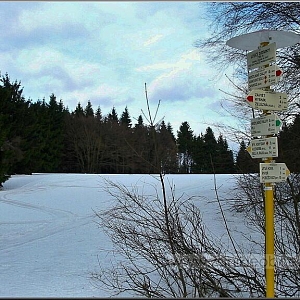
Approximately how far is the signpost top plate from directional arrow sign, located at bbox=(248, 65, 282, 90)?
29 centimetres

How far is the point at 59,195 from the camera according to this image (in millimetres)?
19875

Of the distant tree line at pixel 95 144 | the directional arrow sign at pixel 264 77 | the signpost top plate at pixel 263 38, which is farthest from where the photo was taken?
the distant tree line at pixel 95 144

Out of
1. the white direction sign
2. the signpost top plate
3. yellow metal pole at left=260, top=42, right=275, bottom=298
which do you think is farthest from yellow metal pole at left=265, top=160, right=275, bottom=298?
the signpost top plate

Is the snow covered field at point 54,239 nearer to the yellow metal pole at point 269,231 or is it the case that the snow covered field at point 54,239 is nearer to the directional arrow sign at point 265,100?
the yellow metal pole at point 269,231

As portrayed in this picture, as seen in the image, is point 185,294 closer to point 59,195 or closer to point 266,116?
point 266,116

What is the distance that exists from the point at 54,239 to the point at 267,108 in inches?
329

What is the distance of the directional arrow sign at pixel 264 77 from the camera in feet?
11.6

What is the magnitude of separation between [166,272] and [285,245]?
1.54 metres

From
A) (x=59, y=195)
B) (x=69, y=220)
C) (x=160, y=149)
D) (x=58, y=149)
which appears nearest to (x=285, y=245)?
(x=160, y=149)

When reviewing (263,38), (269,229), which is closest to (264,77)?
(263,38)

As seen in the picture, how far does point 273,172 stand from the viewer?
3.46 meters

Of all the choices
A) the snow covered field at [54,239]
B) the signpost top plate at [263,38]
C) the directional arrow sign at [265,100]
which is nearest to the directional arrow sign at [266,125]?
the directional arrow sign at [265,100]

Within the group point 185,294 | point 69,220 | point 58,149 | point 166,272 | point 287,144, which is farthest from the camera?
point 58,149

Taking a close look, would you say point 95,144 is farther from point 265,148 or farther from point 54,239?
point 265,148
